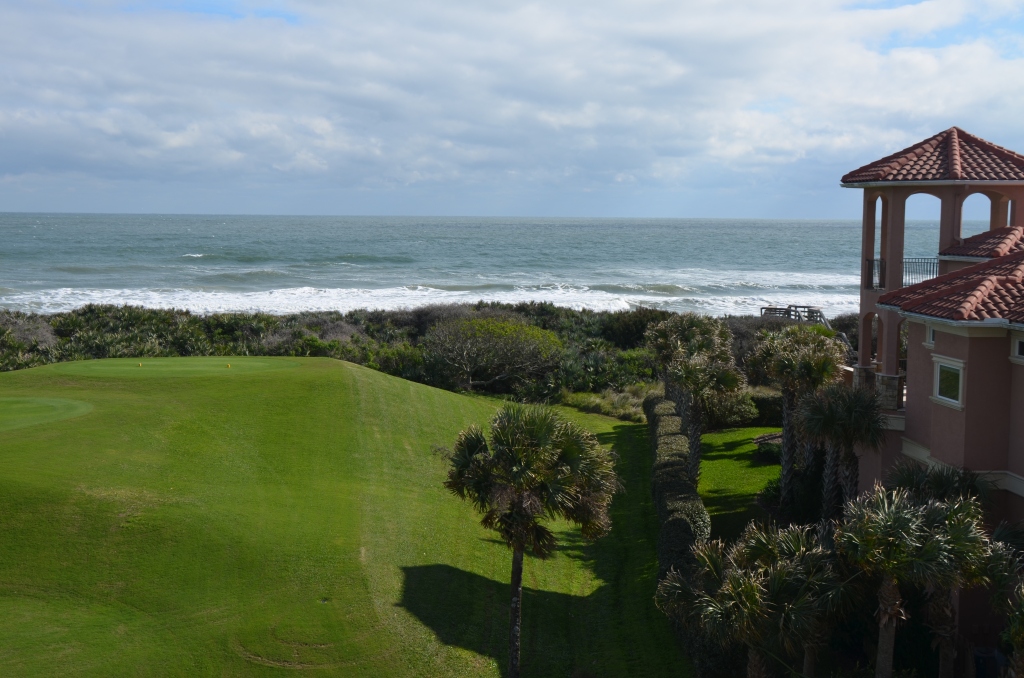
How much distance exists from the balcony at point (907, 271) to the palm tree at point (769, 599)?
9.26 metres

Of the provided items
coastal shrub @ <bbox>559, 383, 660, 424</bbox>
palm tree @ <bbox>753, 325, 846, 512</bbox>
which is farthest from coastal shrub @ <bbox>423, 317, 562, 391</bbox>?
palm tree @ <bbox>753, 325, 846, 512</bbox>

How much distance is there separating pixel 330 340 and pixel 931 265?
2586cm

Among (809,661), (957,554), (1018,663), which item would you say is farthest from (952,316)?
(809,661)

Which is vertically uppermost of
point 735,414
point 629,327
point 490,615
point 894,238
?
point 894,238

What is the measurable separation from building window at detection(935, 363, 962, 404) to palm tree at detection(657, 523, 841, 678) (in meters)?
A: 4.25

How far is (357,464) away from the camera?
19.1 meters

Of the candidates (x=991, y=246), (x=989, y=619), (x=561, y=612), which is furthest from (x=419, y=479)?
(x=991, y=246)

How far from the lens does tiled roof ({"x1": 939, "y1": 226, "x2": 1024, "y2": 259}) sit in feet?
52.1

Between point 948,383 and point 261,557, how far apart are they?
11.7 m

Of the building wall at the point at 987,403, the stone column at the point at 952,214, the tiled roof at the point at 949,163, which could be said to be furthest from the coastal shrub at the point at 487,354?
the building wall at the point at 987,403

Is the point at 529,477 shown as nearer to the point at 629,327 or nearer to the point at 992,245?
the point at 992,245

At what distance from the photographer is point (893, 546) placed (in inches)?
380

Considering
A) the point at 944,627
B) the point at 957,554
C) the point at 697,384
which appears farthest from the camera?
the point at 697,384

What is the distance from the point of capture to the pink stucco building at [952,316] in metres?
12.9
